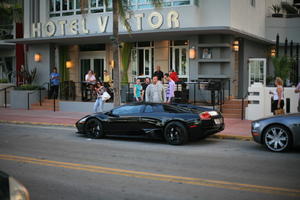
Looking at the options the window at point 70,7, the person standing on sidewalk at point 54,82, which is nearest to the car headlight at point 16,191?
the window at point 70,7

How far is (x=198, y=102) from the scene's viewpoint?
1936 centimetres

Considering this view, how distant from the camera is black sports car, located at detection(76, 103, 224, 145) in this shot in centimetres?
1139

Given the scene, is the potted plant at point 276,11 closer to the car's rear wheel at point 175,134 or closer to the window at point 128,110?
the window at point 128,110

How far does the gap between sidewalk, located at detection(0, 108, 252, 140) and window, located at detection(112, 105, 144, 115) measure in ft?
9.06

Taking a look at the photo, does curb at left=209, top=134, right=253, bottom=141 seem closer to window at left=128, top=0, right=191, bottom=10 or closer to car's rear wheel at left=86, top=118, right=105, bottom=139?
car's rear wheel at left=86, top=118, right=105, bottom=139

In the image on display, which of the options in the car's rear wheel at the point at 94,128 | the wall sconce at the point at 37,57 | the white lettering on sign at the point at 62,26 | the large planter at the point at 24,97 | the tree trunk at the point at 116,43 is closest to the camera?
the car's rear wheel at the point at 94,128

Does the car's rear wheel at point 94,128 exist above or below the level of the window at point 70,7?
below

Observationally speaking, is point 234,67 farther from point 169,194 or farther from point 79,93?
point 169,194

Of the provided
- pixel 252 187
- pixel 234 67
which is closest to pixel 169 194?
pixel 252 187

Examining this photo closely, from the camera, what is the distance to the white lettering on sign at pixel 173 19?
1950 centimetres

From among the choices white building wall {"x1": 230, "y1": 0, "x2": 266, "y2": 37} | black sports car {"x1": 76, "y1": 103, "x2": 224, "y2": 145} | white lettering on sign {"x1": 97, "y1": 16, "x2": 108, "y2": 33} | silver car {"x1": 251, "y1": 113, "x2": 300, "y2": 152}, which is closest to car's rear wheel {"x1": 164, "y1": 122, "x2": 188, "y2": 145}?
black sports car {"x1": 76, "y1": 103, "x2": 224, "y2": 145}

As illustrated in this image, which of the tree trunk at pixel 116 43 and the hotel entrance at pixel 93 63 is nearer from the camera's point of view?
the tree trunk at pixel 116 43

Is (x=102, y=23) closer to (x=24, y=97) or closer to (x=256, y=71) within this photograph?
(x=24, y=97)

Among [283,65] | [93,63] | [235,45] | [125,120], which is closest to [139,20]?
[235,45]
